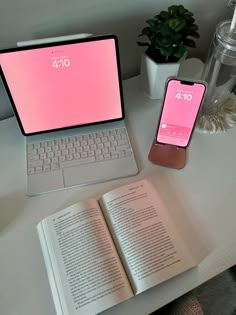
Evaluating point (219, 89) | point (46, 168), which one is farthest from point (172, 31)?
point (46, 168)

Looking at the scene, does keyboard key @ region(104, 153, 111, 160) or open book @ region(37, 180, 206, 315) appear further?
keyboard key @ region(104, 153, 111, 160)

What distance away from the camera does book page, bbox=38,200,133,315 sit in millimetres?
540

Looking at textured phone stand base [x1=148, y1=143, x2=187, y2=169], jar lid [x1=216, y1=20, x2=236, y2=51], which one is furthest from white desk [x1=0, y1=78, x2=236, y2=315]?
jar lid [x1=216, y1=20, x2=236, y2=51]

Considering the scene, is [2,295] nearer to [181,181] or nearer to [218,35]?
[181,181]

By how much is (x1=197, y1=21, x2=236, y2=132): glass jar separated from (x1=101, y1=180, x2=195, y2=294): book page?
0.95 ft

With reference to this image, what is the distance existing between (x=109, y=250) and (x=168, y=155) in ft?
0.96

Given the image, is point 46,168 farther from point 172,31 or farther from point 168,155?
point 172,31

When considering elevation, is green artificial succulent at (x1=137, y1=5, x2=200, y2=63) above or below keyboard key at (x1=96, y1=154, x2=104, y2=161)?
above

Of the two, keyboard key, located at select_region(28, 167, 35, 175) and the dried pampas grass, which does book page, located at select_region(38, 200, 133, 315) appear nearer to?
keyboard key, located at select_region(28, 167, 35, 175)

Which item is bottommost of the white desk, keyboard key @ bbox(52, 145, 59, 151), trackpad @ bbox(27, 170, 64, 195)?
the white desk

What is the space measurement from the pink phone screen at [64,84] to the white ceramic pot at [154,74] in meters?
0.13

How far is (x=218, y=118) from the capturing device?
83 cm

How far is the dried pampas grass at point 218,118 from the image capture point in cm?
81

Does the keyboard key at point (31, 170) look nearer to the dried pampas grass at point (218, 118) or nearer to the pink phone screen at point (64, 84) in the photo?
the pink phone screen at point (64, 84)
